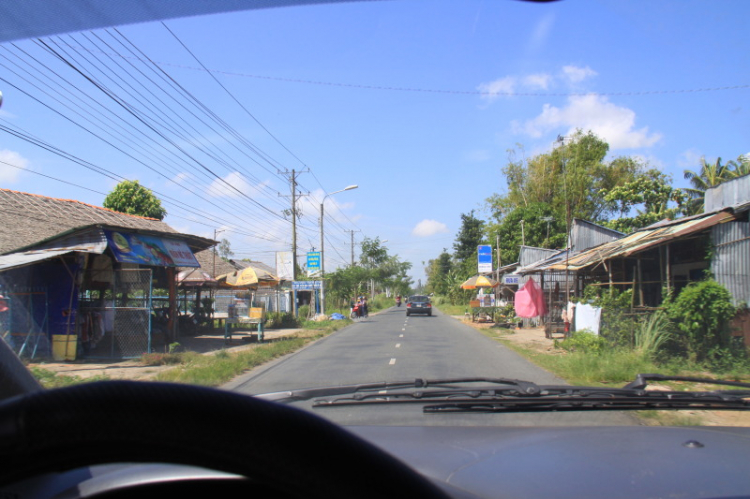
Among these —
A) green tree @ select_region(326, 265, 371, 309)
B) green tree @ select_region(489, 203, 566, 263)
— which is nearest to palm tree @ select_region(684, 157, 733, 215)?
green tree @ select_region(489, 203, 566, 263)

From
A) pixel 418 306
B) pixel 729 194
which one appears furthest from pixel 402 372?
pixel 418 306

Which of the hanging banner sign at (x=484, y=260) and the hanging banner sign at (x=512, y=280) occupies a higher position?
the hanging banner sign at (x=484, y=260)

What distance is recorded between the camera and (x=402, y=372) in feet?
33.6

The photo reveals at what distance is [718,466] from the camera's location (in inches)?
98.7

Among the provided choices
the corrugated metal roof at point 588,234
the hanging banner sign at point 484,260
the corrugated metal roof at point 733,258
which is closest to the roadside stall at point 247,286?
the corrugated metal roof at point 588,234

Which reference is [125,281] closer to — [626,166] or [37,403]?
[37,403]

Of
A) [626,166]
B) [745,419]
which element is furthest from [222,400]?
[626,166]

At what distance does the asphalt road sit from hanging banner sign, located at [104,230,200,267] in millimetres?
4719

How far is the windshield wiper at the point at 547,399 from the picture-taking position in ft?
13.1

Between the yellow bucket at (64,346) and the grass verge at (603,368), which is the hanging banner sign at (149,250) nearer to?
the yellow bucket at (64,346)

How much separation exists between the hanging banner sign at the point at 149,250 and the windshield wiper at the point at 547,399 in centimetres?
1109

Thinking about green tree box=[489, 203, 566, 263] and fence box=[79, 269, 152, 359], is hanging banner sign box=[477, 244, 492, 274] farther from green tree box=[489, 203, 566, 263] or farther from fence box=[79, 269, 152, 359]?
fence box=[79, 269, 152, 359]

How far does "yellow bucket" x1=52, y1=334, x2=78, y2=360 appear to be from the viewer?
13.0 m

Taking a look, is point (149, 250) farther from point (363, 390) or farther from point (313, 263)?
point (313, 263)
